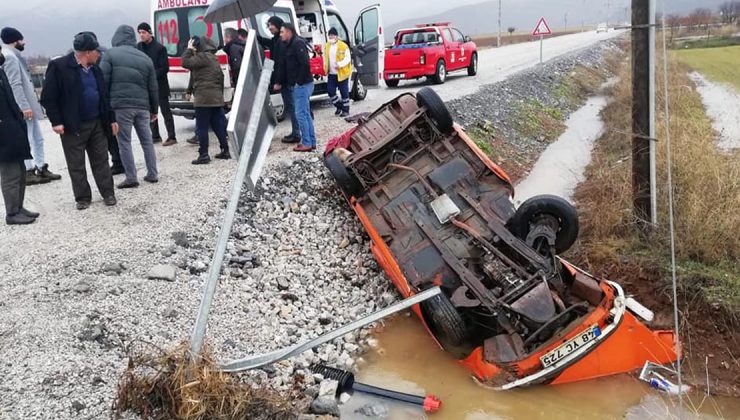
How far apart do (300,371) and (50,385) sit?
1701mm

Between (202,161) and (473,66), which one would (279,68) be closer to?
(202,161)

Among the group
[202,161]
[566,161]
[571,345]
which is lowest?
[566,161]

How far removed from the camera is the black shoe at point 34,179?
7516 mm

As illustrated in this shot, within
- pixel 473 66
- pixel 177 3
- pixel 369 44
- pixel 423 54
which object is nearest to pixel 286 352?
pixel 177 3

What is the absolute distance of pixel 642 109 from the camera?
5613mm

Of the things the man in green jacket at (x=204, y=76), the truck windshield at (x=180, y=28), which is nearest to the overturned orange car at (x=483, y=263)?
the man in green jacket at (x=204, y=76)

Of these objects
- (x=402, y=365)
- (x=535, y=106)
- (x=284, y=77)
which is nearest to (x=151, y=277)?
(x=402, y=365)

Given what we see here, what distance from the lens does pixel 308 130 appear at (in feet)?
26.4

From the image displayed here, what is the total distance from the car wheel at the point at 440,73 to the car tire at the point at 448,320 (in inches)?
466

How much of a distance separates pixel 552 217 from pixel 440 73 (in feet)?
36.3

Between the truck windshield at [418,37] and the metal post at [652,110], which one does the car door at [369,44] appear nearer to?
the truck windshield at [418,37]

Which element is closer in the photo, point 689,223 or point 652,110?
point 689,223

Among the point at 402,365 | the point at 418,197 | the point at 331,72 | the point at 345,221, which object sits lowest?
the point at 402,365

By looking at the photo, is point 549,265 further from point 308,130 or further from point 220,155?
point 220,155
